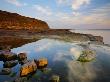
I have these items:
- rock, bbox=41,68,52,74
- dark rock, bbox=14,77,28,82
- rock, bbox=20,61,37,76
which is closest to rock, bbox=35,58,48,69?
rock, bbox=41,68,52,74

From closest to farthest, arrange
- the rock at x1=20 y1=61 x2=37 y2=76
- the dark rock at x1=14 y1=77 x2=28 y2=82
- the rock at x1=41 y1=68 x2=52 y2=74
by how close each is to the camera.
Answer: the dark rock at x1=14 y1=77 x2=28 y2=82 < the rock at x1=20 y1=61 x2=37 y2=76 < the rock at x1=41 y1=68 x2=52 y2=74

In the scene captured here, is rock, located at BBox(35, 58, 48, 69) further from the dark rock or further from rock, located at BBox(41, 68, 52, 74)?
the dark rock

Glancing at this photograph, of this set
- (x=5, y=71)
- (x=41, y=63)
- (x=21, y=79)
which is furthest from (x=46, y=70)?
(x=5, y=71)

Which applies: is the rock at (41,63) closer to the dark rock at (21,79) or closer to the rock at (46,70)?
the rock at (46,70)

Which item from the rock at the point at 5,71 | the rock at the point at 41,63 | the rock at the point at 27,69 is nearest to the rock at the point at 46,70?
the rock at the point at 41,63

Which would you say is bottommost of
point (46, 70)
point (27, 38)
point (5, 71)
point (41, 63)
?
point (46, 70)

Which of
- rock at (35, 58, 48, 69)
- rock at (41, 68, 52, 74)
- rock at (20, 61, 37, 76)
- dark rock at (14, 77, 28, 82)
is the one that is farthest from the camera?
rock at (35, 58, 48, 69)

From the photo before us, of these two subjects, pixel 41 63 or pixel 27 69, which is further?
pixel 41 63

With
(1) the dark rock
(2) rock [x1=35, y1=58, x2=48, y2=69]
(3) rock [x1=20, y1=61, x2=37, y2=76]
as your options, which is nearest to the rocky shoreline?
(2) rock [x1=35, y1=58, x2=48, y2=69]

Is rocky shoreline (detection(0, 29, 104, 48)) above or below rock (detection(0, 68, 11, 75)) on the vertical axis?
above

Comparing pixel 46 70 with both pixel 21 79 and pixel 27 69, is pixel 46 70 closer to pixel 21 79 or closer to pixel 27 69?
pixel 27 69

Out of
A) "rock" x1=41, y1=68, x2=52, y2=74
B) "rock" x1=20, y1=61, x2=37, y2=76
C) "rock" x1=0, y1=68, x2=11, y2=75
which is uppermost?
"rock" x1=20, y1=61, x2=37, y2=76

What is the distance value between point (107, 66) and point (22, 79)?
30.9 ft

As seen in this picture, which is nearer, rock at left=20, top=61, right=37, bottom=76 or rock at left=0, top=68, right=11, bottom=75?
rock at left=20, top=61, right=37, bottom=76
